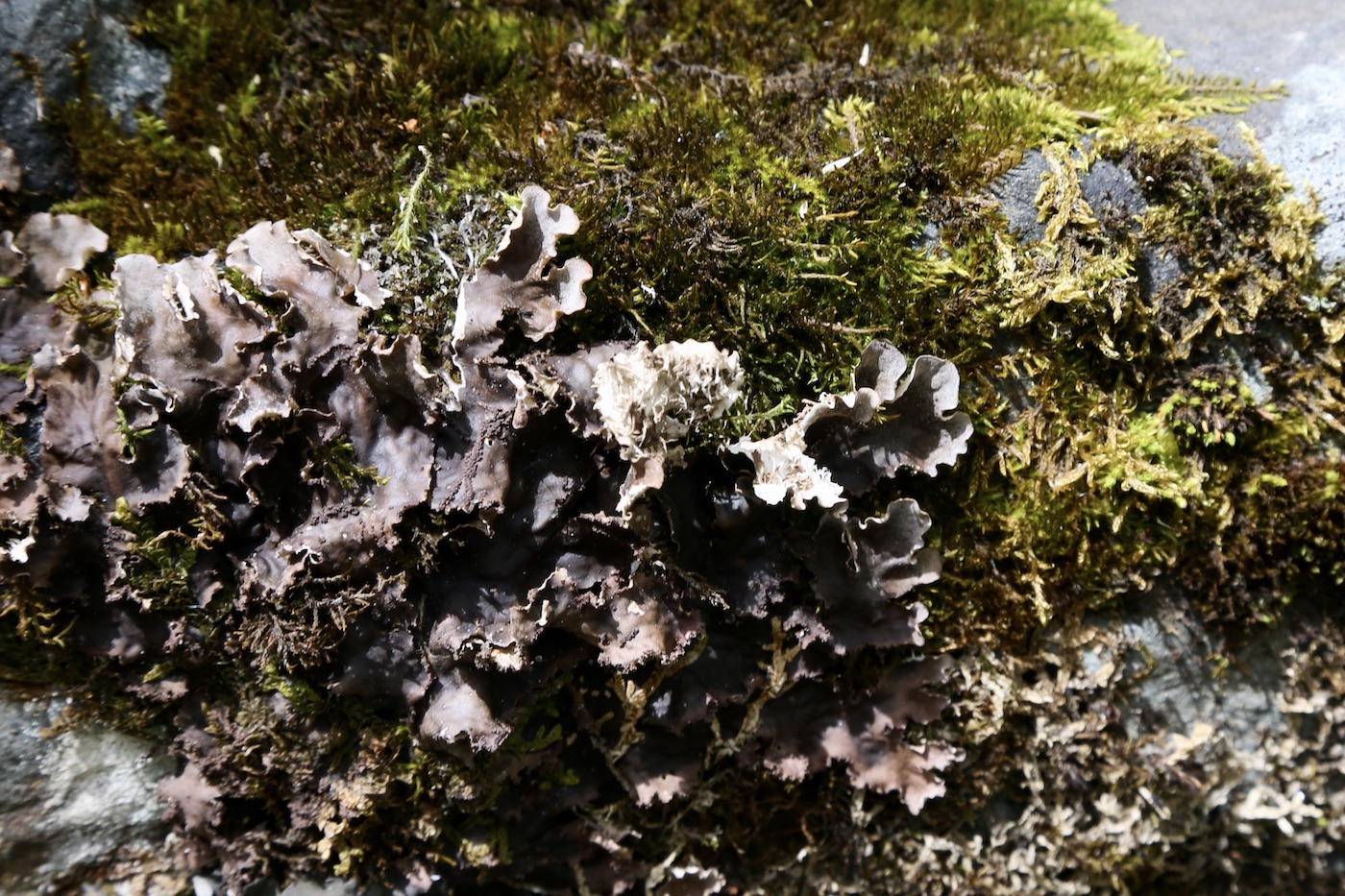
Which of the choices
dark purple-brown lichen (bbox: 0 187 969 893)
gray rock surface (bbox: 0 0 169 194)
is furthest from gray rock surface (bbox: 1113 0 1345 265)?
gray rock surface (bbox: 0 0 169 194)

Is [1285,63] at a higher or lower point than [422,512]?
higher

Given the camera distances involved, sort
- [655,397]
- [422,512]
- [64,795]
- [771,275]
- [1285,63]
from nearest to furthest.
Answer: [655,397] → [422,512] → [771,275] → [64,795] → [1285,63]

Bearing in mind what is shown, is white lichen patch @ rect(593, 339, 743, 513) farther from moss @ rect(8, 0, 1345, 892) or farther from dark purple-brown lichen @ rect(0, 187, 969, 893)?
moss @ rect(8, 0, 1345, 892)

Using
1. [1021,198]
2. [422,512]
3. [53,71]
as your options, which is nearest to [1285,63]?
[1021,198]

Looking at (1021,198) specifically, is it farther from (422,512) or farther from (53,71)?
(53,71)

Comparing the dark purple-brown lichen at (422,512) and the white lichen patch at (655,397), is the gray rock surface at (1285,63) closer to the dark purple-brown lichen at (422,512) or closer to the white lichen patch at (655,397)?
the dark purple-brown lichen at (422,512)

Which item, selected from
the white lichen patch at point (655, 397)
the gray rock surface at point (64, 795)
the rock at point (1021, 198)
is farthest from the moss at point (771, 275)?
the gray rock surface at point (64, 795)

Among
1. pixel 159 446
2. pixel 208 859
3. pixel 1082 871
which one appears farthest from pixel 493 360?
pixel 1082 871
